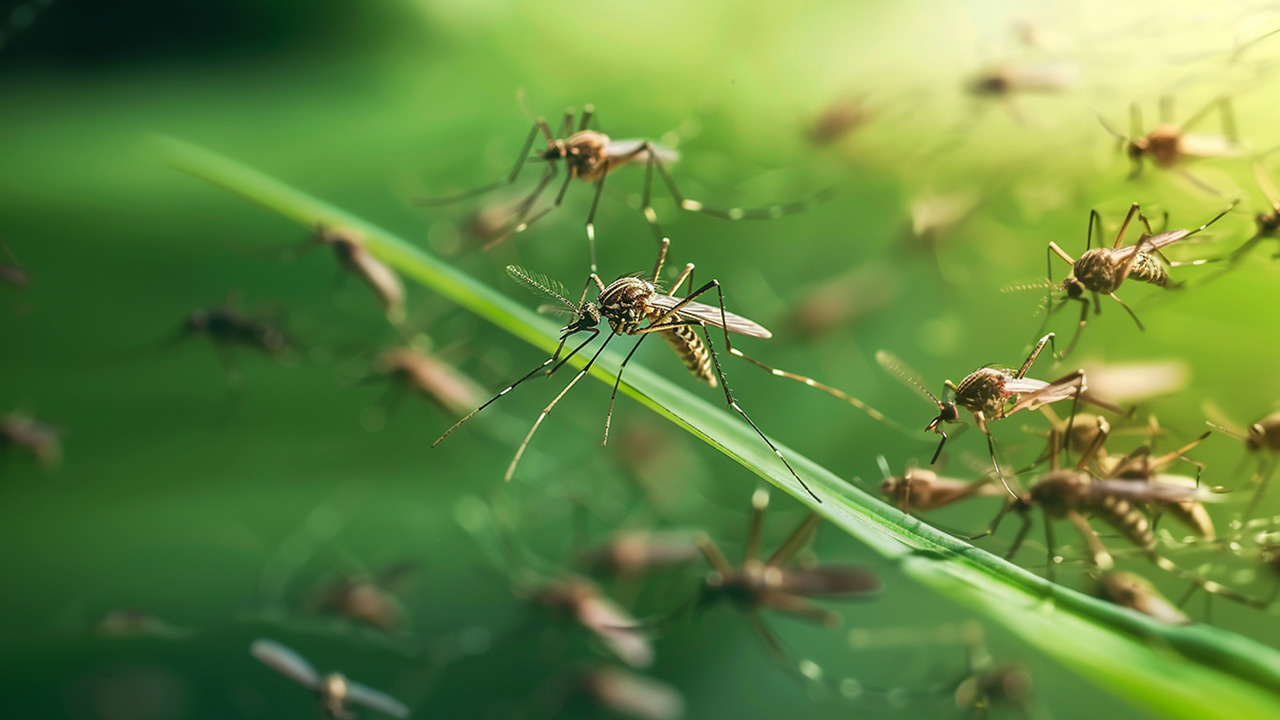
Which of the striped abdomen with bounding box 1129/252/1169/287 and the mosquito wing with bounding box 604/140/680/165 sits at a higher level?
the striped abdomen with bounding box 1129/252/1169/287

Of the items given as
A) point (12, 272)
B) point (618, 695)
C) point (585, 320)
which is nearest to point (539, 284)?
point (585, 320)

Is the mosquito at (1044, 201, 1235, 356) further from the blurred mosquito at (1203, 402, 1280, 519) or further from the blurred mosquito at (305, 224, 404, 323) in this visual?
the blurred mosquito at (305, 224, 404, 323)

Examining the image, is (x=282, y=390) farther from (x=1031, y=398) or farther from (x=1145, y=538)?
(x=1145, y=538)

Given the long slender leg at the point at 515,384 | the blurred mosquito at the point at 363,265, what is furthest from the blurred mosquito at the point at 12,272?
the long slender leg at the point at 515,384

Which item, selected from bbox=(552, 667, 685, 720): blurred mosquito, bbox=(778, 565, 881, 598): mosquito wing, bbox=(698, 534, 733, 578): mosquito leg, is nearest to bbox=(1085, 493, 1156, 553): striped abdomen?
bbox=(778, 565, 881, 598): mosquito wing

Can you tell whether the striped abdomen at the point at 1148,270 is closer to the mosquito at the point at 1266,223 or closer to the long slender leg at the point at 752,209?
the mosquito at the point at 1266,223

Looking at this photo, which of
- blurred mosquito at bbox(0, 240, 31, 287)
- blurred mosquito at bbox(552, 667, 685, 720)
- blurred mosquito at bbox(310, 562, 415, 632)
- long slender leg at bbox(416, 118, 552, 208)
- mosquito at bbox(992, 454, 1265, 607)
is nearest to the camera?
mosquito at bbox(992, 454, 1265, 607)
